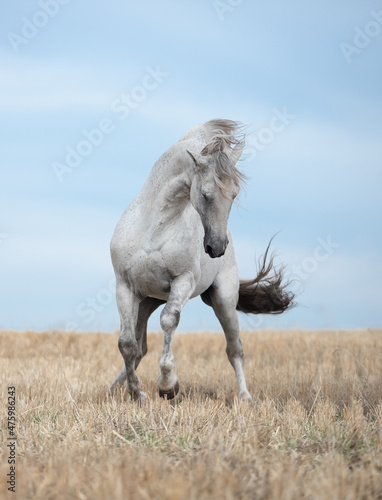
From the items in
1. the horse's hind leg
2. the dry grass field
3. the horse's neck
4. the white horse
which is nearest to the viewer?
the dry grass field

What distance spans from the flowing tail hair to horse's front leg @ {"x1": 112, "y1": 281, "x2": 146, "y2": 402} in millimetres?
2585

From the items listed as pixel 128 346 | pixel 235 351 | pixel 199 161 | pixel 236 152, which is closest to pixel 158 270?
pixel 128 346

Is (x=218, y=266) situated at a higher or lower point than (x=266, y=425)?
higher

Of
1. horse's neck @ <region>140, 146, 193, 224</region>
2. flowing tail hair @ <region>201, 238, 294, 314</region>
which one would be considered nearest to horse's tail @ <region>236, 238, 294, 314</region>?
flowing tail hair @ <region>201, 238, 294, 314</region>

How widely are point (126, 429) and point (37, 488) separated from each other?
1.29m

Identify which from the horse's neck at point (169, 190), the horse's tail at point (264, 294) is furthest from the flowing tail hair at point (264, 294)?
the horse's neck at point (169, 190)

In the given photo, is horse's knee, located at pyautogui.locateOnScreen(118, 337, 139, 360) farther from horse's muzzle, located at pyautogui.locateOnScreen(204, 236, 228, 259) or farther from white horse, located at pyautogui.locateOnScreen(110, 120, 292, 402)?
horse's muzzle, located at pyautogui.locateOnScreen(204, 236, 228, 259)

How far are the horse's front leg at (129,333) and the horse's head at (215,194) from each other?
3.48 ft

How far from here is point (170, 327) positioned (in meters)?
5.46

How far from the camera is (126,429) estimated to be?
4246 mm

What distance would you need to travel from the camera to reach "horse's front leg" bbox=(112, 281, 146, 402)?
5809 mm

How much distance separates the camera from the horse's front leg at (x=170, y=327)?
5.46 metres

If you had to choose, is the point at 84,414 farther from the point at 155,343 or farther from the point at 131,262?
the point at 155,343

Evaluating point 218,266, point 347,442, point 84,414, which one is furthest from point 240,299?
point 347,442
